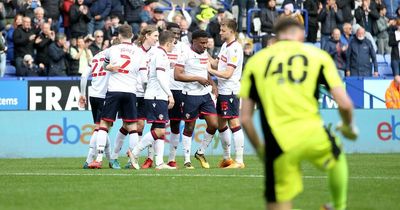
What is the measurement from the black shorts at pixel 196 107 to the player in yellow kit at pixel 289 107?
10148mm

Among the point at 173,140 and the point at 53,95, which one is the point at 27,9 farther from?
the point at 173,140

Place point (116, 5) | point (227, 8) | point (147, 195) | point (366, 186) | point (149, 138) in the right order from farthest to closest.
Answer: point (227, 8), point (116, 5), point (149, 138), point (366, 186), point (147, 195)

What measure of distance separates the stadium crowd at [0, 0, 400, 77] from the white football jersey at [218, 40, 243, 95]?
793cm

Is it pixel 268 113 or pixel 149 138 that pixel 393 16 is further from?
pixel 268 113

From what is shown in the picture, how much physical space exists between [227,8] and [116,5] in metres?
4.29

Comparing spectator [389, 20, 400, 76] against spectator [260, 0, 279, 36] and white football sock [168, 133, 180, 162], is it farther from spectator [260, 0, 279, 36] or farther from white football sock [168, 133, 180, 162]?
white football sock [168, 133, 180, 162]

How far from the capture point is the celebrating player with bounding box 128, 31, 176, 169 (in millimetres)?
18891

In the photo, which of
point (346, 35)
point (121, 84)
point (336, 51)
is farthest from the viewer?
point (346, 35)

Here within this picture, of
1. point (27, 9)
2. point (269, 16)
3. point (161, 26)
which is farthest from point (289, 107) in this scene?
point (269, 16)

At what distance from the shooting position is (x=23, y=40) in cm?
2964

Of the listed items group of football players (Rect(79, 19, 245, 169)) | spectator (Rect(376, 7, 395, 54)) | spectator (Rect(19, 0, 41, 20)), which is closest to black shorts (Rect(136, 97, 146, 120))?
group of football players (Rect(79, 19, 245, 169))

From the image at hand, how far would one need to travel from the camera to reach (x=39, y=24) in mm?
30078

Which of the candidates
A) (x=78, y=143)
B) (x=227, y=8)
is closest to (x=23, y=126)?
(x=78, y=143)

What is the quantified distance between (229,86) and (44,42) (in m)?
10.9
